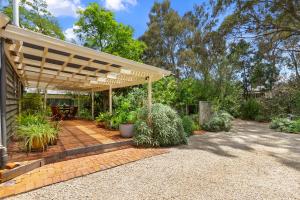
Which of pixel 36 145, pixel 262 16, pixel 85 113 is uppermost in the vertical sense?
pixel 262 16

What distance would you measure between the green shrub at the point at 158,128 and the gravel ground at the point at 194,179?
81cm

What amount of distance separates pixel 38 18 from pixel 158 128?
17074 millimetres

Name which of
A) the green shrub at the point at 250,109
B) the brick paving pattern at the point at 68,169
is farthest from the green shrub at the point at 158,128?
the green shrub at the point at 250,109

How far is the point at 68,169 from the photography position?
15.5 ft

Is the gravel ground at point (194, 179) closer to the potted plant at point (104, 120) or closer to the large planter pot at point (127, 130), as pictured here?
the large planter pot at point (127, 130)

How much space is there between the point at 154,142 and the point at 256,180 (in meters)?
3.42

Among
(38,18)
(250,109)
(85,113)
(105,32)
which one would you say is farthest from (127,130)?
(38,18)

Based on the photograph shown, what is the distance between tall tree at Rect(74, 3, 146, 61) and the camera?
19438 millimetres

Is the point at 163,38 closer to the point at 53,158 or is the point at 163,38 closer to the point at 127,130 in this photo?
the point at 127,130

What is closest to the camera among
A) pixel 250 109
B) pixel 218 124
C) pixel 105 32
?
pixel 218 124

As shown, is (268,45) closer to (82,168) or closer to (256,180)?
(256,180)

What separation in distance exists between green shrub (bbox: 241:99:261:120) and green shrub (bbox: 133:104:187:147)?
12606 millimetres

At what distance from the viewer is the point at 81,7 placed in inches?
784

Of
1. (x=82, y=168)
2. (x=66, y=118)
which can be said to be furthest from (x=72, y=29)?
(x=82, y=168)
